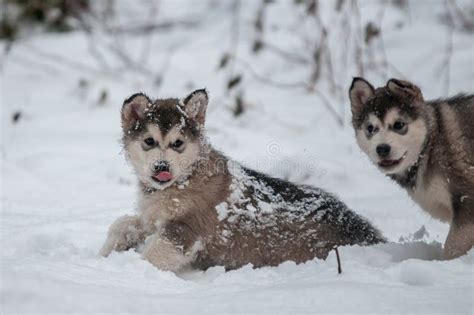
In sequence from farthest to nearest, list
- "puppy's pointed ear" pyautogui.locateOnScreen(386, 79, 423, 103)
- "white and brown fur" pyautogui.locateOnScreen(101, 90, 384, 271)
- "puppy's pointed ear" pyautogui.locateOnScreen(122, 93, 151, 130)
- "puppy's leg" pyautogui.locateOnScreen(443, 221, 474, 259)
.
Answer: "puppy's pointed ear" pyautogui.locateOnScreen(122, 93, 151, 130) < "puppy's pointed ear" pyautogui.locateOnScreen(386, 79, 423, 103) < "white and brown fur" pyautogui.locateOnScreen(101, 90, 384, 271) < "puppy's leg" pyautogui.locateOnScreen(443, 221, 474, 259)

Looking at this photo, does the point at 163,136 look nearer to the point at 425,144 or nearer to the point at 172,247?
the point at 172,247

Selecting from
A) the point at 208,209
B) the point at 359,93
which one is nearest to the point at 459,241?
the point at 359,93

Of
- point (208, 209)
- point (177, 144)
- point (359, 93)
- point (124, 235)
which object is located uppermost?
point (359, 93)

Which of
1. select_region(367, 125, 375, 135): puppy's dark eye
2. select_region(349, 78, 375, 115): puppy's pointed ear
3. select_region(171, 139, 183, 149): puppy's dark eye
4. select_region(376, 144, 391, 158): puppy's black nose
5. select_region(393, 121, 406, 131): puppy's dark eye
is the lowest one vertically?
select_region(171, 139, 183, 149): puppy's dark eye

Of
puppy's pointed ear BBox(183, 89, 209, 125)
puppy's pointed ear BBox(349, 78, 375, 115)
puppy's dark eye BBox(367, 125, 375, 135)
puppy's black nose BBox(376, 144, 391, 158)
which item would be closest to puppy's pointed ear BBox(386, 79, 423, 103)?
puppy's pointed ear BBox(349, 78, 375, 115)

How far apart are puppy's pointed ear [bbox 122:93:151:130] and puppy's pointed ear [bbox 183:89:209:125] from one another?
287mm

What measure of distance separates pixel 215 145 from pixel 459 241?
15.4ft

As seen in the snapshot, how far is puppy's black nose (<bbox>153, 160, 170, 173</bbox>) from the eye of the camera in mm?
5512

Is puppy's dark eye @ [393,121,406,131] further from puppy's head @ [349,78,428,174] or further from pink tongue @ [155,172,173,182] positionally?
pink tongue @ [155,172,173,182]

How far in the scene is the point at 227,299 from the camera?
13.4 ft

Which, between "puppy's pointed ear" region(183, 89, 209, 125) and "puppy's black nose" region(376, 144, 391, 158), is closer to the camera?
"puppy's black nose" region(376, 144, 391, 158)

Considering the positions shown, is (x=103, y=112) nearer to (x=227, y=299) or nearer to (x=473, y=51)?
(x=473, y=51)

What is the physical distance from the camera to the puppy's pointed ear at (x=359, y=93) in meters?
5.76

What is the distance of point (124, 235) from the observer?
18.5 ft
